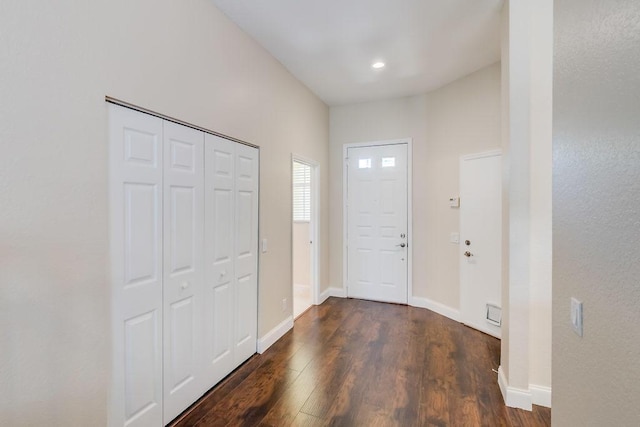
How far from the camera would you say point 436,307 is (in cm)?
396

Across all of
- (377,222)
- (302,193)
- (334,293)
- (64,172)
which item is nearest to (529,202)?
(377,222)

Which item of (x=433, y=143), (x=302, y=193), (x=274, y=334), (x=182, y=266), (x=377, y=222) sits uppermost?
(x=433, y=143)

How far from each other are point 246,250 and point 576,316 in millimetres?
2330

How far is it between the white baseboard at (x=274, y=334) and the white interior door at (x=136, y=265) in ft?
3.69

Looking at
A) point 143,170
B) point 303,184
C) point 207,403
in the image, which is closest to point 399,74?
point 303,184

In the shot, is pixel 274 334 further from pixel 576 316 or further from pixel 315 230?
pixel 576 316

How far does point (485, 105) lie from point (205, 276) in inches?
138

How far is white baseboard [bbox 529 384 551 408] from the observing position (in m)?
2.07

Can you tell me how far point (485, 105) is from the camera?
331cm

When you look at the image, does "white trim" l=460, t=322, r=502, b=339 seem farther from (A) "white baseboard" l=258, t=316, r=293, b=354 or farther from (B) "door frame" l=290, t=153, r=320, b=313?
(A) "white baseboard" l=258, t=316, r=293, b=354

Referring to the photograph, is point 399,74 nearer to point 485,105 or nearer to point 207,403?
Answer: point 485,105

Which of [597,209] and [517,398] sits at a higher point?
[597,209]

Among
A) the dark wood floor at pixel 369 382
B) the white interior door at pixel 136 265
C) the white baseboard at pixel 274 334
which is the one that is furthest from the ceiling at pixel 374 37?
the dark wood floor at pixel 369 382

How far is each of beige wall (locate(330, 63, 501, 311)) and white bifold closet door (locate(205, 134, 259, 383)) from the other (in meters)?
2.12
